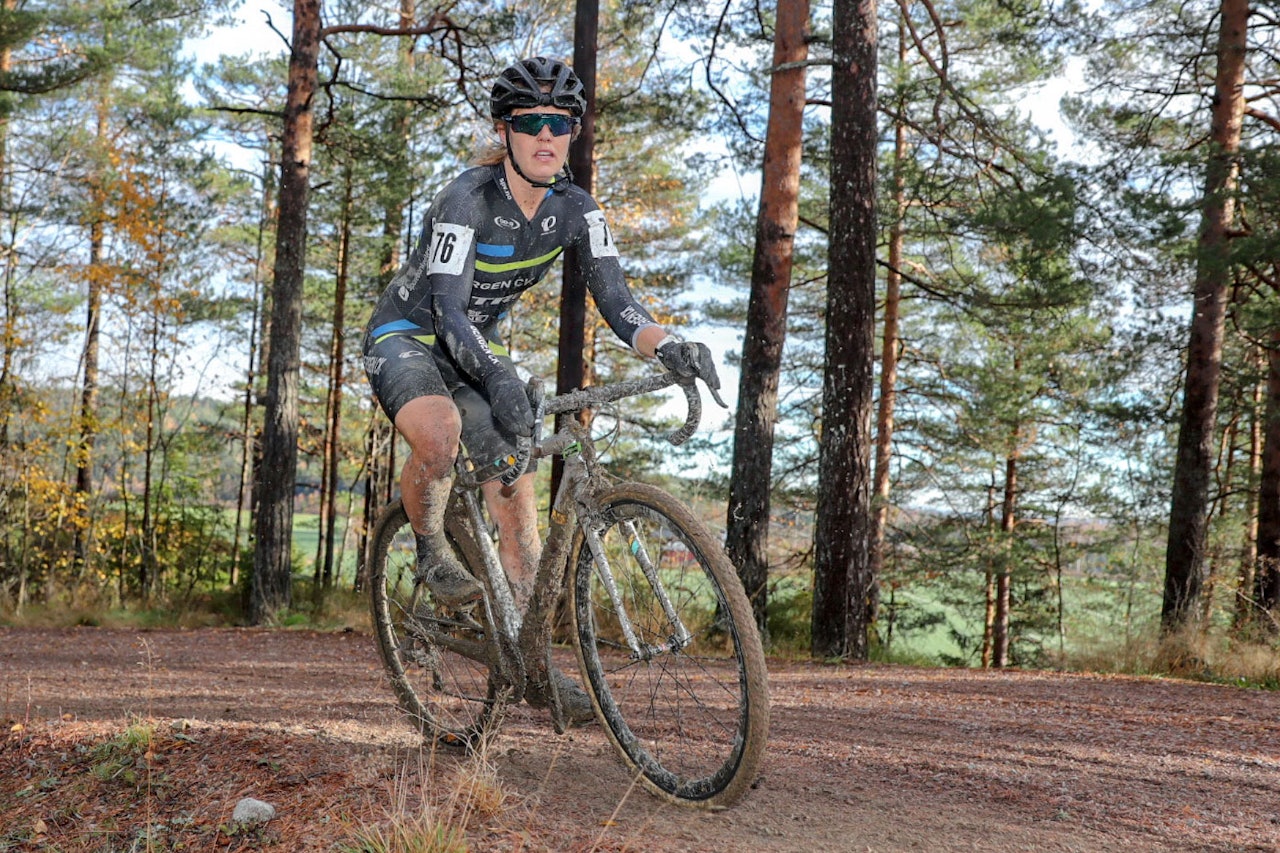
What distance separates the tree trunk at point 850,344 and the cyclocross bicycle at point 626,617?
5.08 metres

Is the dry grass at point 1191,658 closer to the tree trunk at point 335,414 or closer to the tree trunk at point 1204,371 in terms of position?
the tree trunk at point 1204,371

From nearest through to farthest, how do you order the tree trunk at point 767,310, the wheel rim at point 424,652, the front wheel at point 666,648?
the front wheel at point 666,648
the wheel rim at point 424,652
the tree trunk at point 767,310

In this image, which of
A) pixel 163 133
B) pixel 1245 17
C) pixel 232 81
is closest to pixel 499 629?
pixel 1245 17

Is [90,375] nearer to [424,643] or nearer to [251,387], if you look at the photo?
[251,387]

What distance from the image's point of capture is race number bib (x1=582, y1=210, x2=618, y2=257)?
3.58 metres

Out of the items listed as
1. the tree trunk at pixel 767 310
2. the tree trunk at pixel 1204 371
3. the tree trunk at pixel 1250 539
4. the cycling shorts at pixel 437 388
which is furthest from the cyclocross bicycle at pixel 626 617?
the tree trunk at pixel 1204 371

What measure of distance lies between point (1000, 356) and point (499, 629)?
19.7 meters

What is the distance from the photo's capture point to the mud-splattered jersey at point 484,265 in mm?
3312

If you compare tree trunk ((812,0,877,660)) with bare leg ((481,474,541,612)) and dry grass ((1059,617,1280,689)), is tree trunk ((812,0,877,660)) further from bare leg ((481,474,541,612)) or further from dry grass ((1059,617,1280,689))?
bare leg ((481,474,541,612))

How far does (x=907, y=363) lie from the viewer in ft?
69.5

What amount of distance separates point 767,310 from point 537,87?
19.4 ft

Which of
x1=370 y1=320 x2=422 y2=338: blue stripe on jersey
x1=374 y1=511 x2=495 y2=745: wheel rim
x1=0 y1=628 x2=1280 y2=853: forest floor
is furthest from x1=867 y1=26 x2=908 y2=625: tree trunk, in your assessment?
x1=370 y1=320 x2=422 y2=338: blue stripe on jersey

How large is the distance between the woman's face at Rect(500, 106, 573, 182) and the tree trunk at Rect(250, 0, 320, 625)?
895 cm

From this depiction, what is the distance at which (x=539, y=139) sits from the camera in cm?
339
